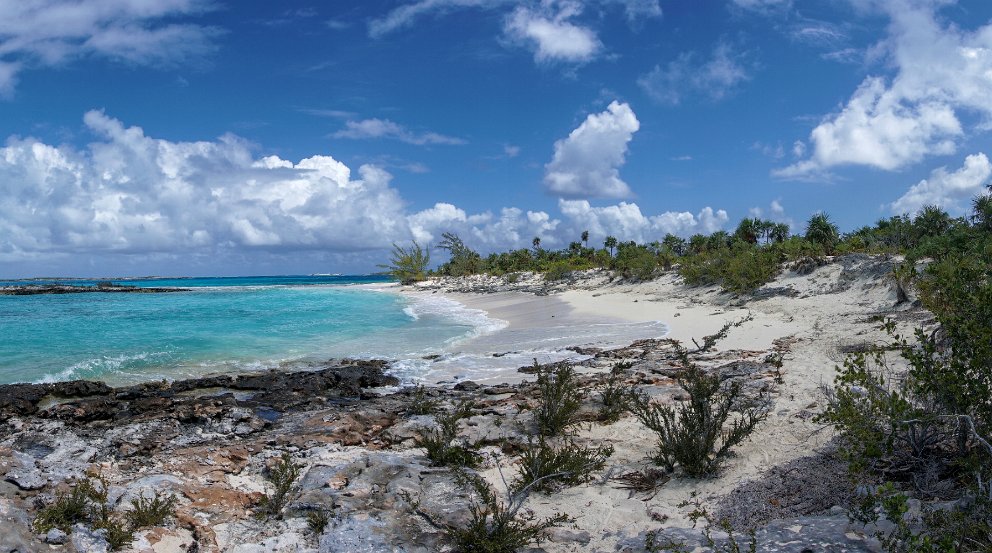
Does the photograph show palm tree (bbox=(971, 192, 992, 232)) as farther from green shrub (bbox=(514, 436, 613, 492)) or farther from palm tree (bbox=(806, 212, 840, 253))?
green shrub (bbox=(514, 436, 613, 492))

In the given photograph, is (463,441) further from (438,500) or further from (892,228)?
(892,228)

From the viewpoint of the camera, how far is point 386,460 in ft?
19.5

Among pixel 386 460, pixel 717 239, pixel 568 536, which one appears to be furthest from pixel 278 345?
pixel 717 239

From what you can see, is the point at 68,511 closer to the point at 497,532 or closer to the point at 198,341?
the point at 497,532

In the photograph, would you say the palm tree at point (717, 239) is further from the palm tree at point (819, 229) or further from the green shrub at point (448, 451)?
the green shrub at point (448, 451)

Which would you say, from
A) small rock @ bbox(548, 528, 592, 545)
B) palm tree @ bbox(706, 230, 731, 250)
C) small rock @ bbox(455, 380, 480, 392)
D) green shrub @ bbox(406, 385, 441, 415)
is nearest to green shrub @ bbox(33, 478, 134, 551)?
small rock @ bbox(548, 528, 592, 545)

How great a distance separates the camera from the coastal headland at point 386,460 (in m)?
4.32

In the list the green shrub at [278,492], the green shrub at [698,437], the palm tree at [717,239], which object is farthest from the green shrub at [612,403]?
the palm tree at [717,239]

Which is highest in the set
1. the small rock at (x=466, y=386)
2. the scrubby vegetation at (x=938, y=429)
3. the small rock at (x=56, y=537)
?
the scrubby vegetation at (x=938, y=429)

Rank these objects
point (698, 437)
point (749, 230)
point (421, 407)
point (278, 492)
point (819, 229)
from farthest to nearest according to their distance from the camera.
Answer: point (749, 230) → point (819, 229) → point (421, 407) → point (698, 437) → point (278, 492)

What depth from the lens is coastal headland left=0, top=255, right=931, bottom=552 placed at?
432 cm

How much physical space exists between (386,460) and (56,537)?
2.86 meters

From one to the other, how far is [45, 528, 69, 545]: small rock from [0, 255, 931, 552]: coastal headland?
0.01 m

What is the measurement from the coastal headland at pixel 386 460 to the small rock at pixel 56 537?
12 millimetres
